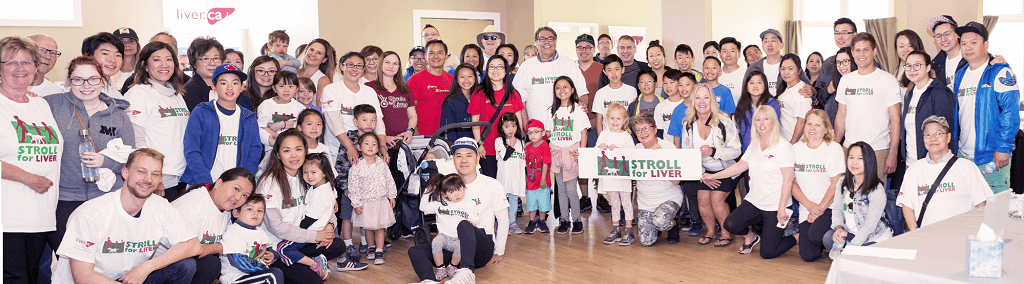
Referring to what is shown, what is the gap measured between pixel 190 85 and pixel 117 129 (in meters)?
1.18

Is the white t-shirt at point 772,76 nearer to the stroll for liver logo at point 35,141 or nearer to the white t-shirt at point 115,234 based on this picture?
the white t-shirt at point 115,234

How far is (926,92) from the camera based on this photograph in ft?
15.2

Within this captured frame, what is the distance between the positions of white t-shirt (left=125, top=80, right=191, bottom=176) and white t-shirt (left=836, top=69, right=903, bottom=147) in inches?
175

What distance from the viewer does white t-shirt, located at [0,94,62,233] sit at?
3.10 meters

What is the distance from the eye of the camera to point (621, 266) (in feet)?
15.3

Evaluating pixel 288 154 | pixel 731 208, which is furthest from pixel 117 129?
pixel 731 208

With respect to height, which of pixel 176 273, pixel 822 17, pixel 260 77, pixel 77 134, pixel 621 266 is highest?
pixel 822 17

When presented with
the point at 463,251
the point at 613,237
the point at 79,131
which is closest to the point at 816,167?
the point at 613,237

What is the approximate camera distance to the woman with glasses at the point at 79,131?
340 centimetres

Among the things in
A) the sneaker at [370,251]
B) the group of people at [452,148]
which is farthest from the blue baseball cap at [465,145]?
the sneaker at [370,251]

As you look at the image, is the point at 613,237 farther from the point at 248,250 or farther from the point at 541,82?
the point at 248,250

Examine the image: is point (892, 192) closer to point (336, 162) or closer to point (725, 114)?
point (725, 114)

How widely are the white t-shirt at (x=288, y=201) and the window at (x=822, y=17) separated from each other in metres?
10.4

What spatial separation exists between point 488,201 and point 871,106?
2793 millimetres
